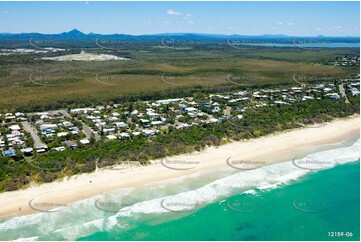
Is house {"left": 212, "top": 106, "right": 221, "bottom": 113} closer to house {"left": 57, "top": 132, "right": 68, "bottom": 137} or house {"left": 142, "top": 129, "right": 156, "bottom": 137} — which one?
house {"left": 142, "top": 129, "right": 156, "bottom": 137}

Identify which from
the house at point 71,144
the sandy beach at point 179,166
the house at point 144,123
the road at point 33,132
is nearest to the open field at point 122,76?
the road at point 33,132

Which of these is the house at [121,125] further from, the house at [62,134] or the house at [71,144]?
the house at [71,144]

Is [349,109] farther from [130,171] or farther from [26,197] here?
[26,197]


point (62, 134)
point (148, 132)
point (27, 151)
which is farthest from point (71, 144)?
point (148, 132)

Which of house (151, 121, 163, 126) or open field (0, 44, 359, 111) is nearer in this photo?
house (151, 121, 163, 126)

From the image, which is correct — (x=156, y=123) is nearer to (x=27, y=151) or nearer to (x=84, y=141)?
(x=84, y=141)

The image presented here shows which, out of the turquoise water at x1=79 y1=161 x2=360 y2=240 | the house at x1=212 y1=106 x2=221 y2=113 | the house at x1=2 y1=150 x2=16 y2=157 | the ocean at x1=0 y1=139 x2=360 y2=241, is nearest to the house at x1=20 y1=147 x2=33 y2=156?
the house at x1=2 y1=150 x2=16 y2=157

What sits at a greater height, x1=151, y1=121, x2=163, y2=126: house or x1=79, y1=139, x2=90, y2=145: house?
x1=151, y1=121, x2=163, y2=126: house
